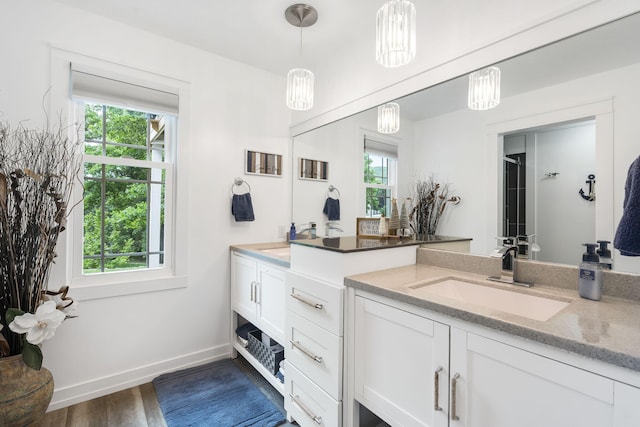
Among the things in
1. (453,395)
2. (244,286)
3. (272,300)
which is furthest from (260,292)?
(453,395)

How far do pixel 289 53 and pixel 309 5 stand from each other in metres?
0.60

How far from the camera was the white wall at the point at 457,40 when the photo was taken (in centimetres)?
111

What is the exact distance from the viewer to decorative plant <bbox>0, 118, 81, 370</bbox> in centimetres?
133

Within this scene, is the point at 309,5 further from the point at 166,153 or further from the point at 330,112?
the point at 166,153

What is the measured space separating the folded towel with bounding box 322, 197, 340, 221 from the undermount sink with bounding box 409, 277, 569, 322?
111cm

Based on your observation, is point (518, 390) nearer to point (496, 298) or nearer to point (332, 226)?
point (496, 298)

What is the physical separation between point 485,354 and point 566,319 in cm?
24

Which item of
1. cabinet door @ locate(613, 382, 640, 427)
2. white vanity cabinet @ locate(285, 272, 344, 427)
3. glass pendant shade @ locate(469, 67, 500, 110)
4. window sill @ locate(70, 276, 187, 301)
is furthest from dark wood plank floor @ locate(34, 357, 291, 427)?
glass pendant shade @ locate(469, 67, 500, 110)

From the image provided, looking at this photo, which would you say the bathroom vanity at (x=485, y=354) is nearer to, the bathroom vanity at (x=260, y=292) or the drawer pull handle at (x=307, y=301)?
the drawer pull handle at (x=307, y=301)

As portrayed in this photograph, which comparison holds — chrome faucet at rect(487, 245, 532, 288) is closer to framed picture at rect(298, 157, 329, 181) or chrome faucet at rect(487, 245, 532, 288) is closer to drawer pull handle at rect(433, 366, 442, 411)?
drawer pull handle at rect(433, 366, 442, 411)

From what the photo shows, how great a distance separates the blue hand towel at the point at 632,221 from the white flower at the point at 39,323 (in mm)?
2276

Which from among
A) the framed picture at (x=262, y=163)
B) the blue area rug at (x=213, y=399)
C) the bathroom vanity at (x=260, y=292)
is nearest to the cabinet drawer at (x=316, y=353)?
the bathroom vanity at (x=260, y=292)

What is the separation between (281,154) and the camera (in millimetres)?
2721

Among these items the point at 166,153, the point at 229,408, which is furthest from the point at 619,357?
the point at 166,153
